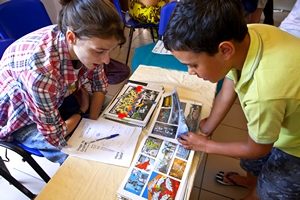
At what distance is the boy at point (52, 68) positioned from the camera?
842 mm

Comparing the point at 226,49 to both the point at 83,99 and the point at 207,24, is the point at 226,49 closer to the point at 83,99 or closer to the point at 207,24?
the point at 207,24

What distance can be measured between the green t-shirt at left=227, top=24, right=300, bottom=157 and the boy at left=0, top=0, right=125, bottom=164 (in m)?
0.45

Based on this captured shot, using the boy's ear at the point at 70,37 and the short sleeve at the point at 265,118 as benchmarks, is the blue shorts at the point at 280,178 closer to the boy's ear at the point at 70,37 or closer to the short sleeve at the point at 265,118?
the short sleeve at the point at 265,118

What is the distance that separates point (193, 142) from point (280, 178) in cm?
A: 36

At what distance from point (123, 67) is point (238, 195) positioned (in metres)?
1.09

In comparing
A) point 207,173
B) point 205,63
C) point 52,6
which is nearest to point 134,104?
point 205,63

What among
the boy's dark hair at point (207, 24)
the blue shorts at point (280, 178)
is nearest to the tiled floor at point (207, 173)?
the blue shorts at point (280, 178)

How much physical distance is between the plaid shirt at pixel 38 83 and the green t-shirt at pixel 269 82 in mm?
605

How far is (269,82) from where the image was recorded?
26.1 inches

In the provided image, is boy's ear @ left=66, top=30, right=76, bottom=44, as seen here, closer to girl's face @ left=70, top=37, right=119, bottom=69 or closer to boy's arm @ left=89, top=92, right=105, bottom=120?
girl's face @ left=70, top=37, right=119, bottom=69

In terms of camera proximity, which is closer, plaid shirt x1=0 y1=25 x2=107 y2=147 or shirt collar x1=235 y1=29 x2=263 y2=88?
shirt collar x1=235 y1=29 x2=263 y2=88

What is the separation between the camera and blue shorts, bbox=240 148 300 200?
2.97 feet

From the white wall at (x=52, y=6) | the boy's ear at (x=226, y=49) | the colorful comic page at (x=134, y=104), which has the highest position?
the boy's ear at (x=226, y=49)

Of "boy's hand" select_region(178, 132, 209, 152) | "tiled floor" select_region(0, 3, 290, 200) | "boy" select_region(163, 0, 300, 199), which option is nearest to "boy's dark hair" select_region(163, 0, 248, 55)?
"boy" select_region(163, 0, 300, 199)
